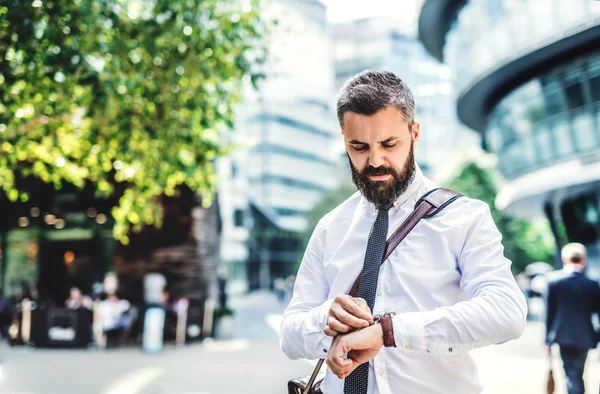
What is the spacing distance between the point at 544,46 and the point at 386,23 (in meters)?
67.5

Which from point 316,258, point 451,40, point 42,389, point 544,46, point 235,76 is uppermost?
point 451,40

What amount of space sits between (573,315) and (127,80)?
5892mm

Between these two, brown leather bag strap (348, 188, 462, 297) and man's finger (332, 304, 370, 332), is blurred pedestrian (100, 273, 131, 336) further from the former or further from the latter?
man's finger (332, 304, 370, 332)

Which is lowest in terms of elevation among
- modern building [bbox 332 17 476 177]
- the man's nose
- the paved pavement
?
the paved pavement

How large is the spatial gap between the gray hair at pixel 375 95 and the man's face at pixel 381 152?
0.02 m

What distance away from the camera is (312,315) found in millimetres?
1912

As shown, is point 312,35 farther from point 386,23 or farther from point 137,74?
point 137,74

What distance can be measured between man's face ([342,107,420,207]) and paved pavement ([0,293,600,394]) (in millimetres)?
7181

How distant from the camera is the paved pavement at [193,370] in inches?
349

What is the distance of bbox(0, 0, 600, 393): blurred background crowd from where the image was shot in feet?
25.3

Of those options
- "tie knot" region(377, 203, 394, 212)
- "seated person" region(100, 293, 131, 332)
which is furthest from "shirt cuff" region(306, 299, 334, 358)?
"seated person" region(100, 293, 131, 332)

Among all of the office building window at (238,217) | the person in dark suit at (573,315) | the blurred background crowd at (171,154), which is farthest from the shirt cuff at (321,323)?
the office building window at (238,217)

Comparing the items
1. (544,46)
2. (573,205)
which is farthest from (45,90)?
(573,205)

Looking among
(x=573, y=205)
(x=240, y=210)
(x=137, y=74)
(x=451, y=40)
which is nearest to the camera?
(x=137, y=74)
